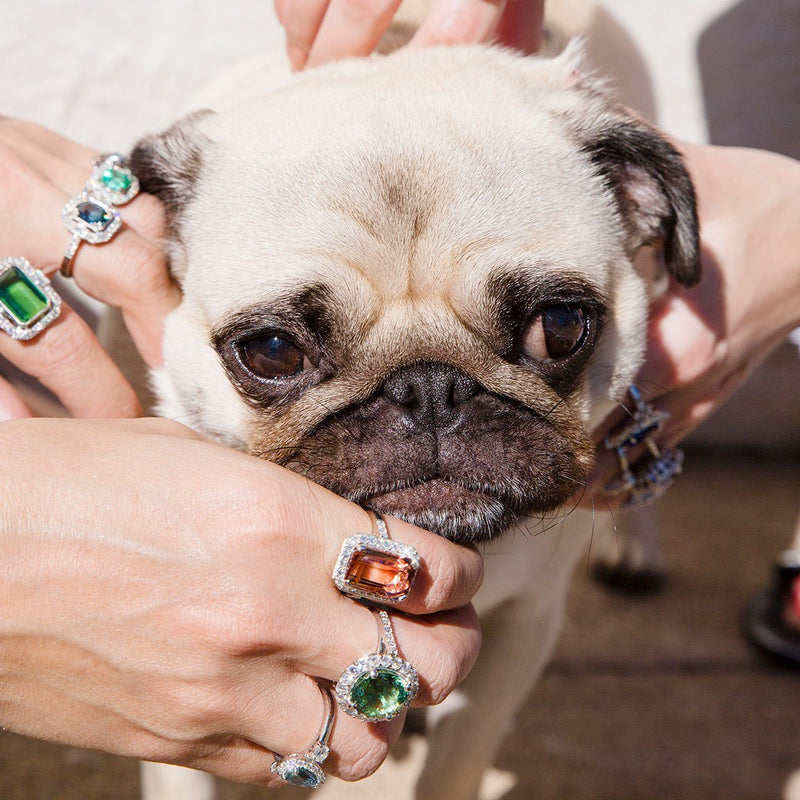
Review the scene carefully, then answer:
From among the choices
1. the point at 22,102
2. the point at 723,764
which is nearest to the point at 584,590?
the point at 723,764

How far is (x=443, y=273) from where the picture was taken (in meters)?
1.51

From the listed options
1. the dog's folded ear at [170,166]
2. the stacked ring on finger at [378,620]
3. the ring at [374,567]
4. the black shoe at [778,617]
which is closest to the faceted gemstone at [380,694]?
the stacked ring on finger at [378,620]

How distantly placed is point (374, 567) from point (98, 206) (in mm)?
876

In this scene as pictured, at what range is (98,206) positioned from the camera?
156cm

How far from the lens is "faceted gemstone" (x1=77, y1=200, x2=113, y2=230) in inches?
60.5

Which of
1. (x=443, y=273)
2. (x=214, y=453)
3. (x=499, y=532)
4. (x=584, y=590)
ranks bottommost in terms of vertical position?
(x=584, y=590)

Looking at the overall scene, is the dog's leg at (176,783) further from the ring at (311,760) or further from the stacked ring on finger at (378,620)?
the stacked ring on finger at (378,620)

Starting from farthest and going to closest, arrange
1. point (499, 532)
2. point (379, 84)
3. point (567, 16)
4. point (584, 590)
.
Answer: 1. point (584, 590)
2. point (567, 16)
3. point (379, 84)
4. point (499, 532)

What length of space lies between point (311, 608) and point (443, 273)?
65 centimetres

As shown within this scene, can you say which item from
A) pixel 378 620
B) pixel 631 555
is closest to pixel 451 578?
pixel 378 620

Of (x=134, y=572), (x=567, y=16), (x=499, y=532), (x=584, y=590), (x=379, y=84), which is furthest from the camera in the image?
(x=584, y=590)

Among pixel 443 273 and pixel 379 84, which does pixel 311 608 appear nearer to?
pixel 443 273

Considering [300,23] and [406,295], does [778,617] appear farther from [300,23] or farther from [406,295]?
[300,23]

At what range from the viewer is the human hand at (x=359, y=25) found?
185 centimetres
